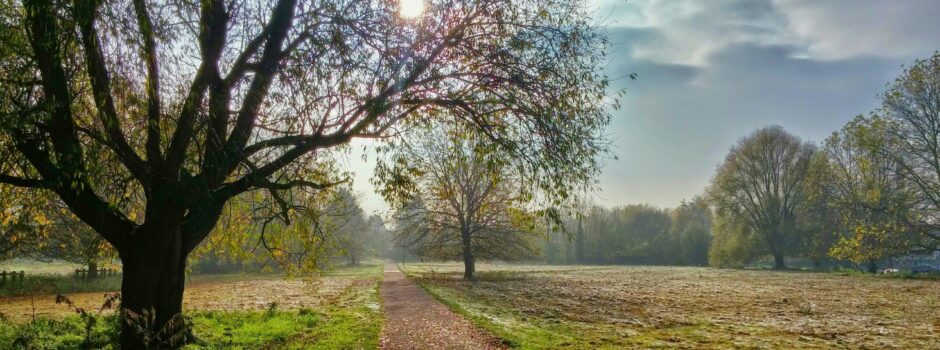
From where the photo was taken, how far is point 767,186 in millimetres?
58188

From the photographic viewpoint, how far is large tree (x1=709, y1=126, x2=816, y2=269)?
57.4 metres

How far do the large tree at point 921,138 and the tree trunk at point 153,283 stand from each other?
41.2 metres

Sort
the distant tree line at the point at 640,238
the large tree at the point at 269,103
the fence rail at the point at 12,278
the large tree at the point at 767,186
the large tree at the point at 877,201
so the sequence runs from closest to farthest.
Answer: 1. the large tree at the point at 269,103
2. the fence rail at the point at 12,278
3. the large tree at the point at 877,201
4. the large tree at the point at 767,186
5. the distant tree line at the point at 640,238

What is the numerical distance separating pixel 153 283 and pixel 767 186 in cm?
6239

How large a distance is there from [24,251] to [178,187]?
3049 cm

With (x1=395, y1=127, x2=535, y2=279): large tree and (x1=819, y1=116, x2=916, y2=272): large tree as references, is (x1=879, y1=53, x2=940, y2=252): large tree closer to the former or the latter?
(x1=819, y1=116, x2=916, y2=272): large tree

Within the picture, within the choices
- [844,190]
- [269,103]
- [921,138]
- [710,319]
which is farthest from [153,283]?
[844,190]

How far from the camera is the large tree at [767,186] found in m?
57.4

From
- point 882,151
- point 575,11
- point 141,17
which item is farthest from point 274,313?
point 882,151

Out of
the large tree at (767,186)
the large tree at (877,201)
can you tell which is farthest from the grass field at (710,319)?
the large tree at (767,186)

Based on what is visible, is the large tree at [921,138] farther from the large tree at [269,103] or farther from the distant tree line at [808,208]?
the large tree at [269,103]

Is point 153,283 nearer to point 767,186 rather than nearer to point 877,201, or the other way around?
point 877,201

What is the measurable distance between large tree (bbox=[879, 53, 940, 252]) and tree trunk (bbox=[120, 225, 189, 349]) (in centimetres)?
4123

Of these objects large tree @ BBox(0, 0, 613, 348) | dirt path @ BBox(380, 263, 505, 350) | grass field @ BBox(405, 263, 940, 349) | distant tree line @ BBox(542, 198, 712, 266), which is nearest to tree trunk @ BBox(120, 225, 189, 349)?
large tree @ BBox(0, 0, 613, 348)
